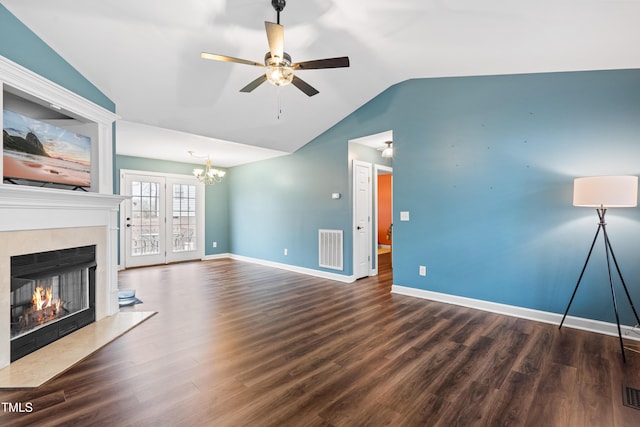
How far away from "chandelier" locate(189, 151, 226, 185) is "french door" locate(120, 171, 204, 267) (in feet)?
1.20

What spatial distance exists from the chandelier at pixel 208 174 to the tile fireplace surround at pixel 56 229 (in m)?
2.94

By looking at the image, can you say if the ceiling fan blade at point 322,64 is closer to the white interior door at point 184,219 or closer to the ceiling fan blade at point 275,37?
the ceiling fan blade at point 275,37

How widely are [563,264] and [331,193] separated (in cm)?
338

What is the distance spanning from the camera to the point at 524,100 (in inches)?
134

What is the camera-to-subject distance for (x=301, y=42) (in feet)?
10.4

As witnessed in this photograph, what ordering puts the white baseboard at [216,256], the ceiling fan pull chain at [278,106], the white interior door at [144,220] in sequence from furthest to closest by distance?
the white baseboard at [216,256] < the white interior door at [144,220] < the ceiling fan pull chain at [278,106]

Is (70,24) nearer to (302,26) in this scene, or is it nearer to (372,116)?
(302,26)

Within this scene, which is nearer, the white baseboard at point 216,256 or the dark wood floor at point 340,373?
the dark wood floor at point 340,373

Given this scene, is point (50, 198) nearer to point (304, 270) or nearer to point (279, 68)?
point (279, 68)

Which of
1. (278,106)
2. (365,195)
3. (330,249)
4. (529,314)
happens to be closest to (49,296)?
(278,106)

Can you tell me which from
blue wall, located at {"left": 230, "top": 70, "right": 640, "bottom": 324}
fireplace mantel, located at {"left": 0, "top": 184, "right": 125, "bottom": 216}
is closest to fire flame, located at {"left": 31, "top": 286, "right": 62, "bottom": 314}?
fireplace mantel, located at {"left": 0, "top": 184, "right": 125, "bottom": 216}

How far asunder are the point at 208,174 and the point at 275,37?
516cm

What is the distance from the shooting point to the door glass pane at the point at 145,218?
6352 mm

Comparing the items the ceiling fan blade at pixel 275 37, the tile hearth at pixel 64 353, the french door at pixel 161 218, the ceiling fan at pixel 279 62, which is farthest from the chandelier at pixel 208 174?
the ceiling fan blade at pixel 275 37
